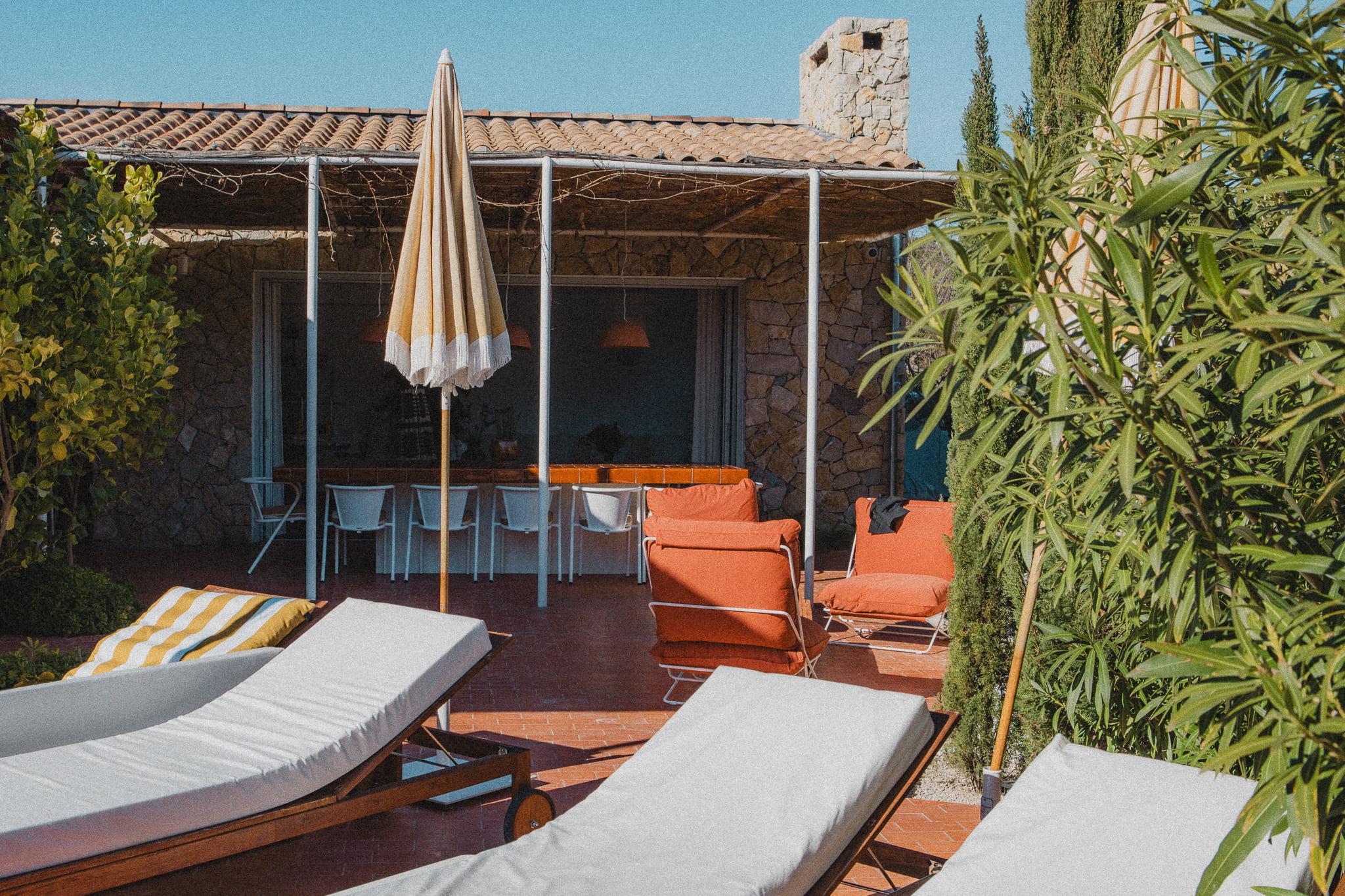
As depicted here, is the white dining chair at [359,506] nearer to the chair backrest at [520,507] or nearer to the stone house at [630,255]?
the chair backrest at [520,507]

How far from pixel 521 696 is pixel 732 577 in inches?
54.9

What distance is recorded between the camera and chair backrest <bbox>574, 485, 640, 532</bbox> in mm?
8609

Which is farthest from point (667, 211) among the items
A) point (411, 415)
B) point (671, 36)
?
point (671, 36)

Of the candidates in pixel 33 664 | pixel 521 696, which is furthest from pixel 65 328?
pixel 521 696

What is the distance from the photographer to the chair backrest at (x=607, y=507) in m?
8.61

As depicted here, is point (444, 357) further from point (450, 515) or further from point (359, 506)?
point (450, 515)

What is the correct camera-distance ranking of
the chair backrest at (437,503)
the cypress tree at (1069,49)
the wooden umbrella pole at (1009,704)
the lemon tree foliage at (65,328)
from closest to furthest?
the wooden umbrella pole at (1009,704), the cypress tree at (1069,49), the lemon tree foliage at (65,328), the chair backrest at (437,503)

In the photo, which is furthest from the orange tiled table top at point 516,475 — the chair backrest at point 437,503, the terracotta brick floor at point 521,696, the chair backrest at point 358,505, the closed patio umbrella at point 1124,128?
the closed patio umbrella at point 1124,128

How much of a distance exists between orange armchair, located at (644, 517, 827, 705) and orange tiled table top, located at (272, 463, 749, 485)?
12.6 feet

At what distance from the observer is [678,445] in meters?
15.7

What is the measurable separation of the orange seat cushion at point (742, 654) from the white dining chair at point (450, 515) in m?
3.58

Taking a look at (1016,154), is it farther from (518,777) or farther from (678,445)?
(678,445)

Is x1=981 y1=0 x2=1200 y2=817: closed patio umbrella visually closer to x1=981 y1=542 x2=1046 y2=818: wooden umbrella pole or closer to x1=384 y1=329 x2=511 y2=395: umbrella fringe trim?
x1=981 y1=542 x2=1046 y2=818: wooden umbrella pole

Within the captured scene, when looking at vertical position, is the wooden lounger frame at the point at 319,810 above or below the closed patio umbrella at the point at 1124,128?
below
